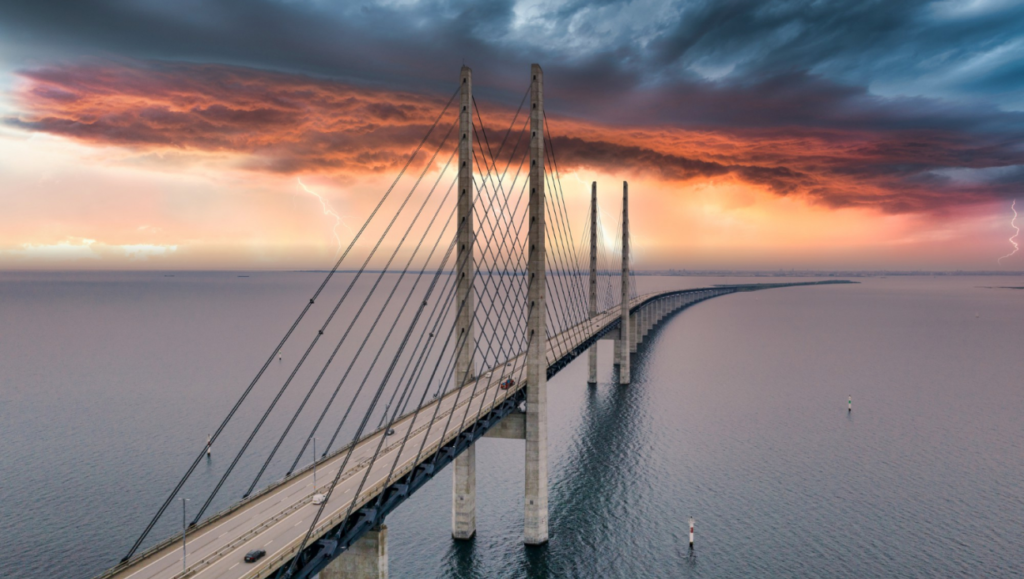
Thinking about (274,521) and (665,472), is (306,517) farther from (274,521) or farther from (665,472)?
(665,472)

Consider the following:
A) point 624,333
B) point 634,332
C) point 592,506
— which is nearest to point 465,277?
point 592,506

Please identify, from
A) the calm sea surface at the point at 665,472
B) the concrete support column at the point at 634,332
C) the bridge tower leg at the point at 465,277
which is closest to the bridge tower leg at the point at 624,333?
the calm sea surface at the point at 665,472

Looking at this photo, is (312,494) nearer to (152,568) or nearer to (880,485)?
(152,568)

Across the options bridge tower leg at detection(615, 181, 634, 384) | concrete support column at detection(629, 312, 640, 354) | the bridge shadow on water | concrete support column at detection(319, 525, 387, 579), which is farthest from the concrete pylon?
concrete support column at detection(629, 312, 640, 354)

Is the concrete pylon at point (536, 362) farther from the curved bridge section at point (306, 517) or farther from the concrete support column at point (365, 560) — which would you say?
the concrete support column at point (365, 560)

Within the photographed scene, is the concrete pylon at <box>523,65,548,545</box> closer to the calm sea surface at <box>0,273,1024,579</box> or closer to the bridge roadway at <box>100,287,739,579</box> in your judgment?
the calm sea surface at <box>0,273,1024,579</box>
